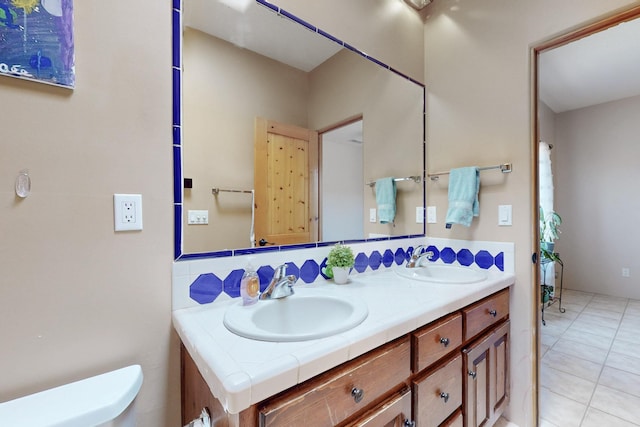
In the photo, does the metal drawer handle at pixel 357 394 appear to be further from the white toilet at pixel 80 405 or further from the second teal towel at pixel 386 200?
the second teal towel at pixel 386 200

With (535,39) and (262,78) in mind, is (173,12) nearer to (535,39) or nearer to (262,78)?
(262,78)

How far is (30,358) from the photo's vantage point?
2.37ft

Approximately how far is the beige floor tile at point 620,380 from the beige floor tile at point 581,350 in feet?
0.47

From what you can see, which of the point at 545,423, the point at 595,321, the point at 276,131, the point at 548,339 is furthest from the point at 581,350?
the point at 276,131

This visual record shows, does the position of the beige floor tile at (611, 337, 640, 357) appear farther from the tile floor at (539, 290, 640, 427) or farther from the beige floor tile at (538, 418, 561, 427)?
the beige floor tile at (538, 418, 561, 427)

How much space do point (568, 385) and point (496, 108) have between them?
1.89 meters

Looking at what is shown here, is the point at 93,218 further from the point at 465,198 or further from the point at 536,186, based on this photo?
the point at 536,186

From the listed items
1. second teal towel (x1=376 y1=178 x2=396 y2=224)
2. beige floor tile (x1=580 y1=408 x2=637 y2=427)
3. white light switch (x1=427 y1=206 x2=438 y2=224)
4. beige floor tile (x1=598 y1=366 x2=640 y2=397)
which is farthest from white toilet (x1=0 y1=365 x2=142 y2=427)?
beige floor tile (x1=598 y1=366 x2=640 y2=397)

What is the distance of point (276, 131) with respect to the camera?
1.25 meters

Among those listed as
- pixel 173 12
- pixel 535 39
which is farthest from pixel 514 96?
pixel 173 12

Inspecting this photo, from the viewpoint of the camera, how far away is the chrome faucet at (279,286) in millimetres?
1032

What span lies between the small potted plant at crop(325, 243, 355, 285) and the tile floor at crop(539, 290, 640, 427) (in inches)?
54.6

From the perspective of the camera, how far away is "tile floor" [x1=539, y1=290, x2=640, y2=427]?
158 cm

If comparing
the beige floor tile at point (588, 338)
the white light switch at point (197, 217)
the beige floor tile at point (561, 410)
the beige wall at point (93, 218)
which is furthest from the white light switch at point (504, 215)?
the beige floor tile at point (588, 338)
